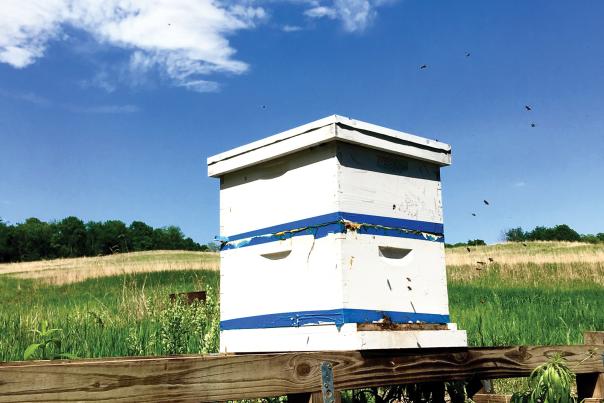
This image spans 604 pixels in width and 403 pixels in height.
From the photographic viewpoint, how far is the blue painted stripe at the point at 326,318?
127 inches

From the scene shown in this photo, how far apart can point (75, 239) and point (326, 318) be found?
11842 centimetres

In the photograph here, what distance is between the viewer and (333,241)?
3299 millimetres

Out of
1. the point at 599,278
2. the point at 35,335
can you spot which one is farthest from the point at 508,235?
the point at 35,335

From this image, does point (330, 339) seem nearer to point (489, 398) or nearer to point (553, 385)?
point (553, 385)

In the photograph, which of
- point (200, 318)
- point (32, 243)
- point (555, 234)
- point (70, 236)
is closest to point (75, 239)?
point (70, 236)

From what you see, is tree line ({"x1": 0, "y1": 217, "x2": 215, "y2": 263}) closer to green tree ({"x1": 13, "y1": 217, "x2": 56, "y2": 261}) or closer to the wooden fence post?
green tree ({"x1": 13, "y1": 217, "x2": 56, "y2": 261})

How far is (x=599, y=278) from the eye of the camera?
25.7 metres

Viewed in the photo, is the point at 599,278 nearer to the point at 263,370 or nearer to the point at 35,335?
the point at 35,335

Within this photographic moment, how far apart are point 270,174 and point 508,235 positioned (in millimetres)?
95331

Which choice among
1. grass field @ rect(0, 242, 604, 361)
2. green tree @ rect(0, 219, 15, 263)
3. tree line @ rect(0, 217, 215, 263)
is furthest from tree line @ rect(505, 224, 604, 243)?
green tree @ rect(0, 219, 15, 263)

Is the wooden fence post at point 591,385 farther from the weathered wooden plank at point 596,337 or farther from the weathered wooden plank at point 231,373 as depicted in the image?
the weathered wooden plank at point 231,373

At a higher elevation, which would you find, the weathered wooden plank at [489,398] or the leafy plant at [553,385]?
the leafy plant at [553,385]

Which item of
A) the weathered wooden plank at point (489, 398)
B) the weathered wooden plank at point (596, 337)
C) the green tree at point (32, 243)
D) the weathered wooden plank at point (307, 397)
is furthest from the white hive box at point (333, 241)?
the green tree at point (32, 243)

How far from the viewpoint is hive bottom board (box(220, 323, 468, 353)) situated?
3.18 m
